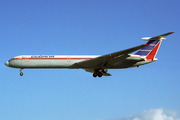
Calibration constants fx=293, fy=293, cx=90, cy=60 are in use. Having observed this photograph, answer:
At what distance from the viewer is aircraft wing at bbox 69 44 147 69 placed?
41.8 m

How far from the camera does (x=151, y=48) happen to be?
46.1 meters

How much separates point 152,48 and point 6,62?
23159mm

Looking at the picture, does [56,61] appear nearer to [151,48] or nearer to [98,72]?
[98,72]

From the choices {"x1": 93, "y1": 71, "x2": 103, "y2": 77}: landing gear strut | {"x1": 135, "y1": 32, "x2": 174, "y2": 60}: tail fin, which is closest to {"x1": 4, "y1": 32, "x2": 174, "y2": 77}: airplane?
{"x1": 135, "y1": 32, "x2": 174, "y2": 60}: tail fin

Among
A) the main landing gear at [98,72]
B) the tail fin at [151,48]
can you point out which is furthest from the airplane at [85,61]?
the main landing gear at [98,72]

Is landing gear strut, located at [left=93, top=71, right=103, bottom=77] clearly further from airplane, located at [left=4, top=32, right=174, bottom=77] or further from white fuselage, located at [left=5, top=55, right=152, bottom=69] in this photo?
white fuselage, located at [left=5, top=55, right=152, bottom=69]

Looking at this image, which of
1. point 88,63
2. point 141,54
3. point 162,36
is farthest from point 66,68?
point 162,36

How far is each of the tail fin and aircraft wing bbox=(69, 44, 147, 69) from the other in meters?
4.25

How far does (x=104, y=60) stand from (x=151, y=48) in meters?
8.17

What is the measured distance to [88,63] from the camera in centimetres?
4381

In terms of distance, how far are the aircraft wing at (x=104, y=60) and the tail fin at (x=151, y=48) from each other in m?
4.25

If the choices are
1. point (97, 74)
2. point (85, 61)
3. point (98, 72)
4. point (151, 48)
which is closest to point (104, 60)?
point (85, 61)

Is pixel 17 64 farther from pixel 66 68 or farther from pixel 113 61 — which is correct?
pixel 113 61

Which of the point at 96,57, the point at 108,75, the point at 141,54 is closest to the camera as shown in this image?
the point at 96,57
